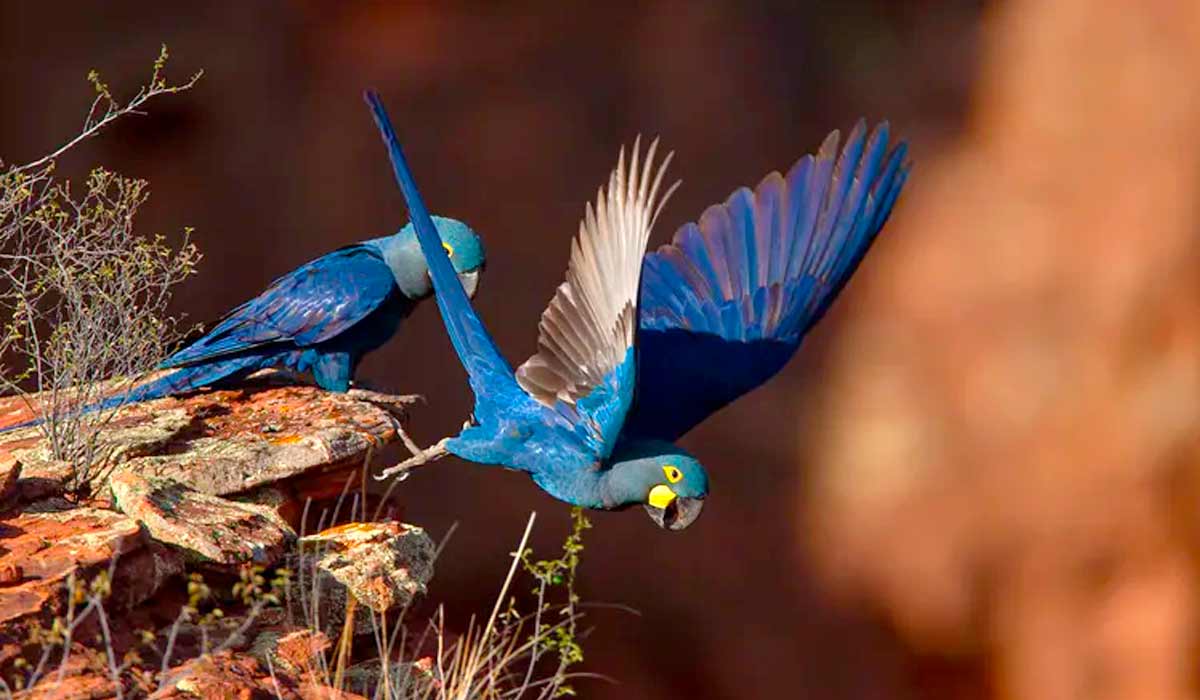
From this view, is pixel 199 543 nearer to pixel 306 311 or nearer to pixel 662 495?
pixel 662 495

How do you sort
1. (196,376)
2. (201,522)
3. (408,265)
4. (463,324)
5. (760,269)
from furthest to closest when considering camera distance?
(760,269), (408,265), (196,376), (463,324), (201,522)

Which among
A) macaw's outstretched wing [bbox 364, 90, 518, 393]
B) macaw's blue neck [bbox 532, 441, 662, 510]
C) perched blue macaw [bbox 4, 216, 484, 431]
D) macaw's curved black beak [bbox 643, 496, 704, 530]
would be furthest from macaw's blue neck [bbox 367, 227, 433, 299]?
macaw's curved black beak [bbox 643, 496, 704, 530]

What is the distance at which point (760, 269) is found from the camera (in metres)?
5.48

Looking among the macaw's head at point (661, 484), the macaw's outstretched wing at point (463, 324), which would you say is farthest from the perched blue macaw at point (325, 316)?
the macaw's head at point (661, 484)

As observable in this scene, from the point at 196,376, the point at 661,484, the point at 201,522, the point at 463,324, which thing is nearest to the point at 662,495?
the point at 661,484

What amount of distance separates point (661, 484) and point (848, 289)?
213 inches

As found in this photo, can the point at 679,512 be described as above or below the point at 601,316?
below

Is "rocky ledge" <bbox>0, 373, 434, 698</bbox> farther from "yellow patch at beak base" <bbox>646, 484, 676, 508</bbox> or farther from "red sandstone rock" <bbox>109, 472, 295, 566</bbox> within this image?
"yellow patch at beak base" <bbox>646, 484, 676, 508</bbox>

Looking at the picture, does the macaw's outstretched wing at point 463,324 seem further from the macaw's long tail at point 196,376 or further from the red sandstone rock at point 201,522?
the red sandstone rock at point 201,522

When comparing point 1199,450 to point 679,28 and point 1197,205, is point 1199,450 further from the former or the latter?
point 679,28

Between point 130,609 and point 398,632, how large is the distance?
794 millimetres

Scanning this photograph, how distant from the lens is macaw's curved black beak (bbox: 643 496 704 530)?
463cm

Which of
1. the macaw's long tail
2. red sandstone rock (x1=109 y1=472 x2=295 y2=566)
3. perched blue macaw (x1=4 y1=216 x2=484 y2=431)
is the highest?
perched blue macaw (x1=4 y1=216 x2=484 y2=431)

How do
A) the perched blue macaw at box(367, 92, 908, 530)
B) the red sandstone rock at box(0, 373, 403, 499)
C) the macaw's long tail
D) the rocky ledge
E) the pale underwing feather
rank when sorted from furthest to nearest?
the macaw's long tail < the red sandstone rock at box(0, 373, 403, 499) < the perched blue macaw at box(367, 92, 908, 530) < the pale underwing feather < the rocky ledge
